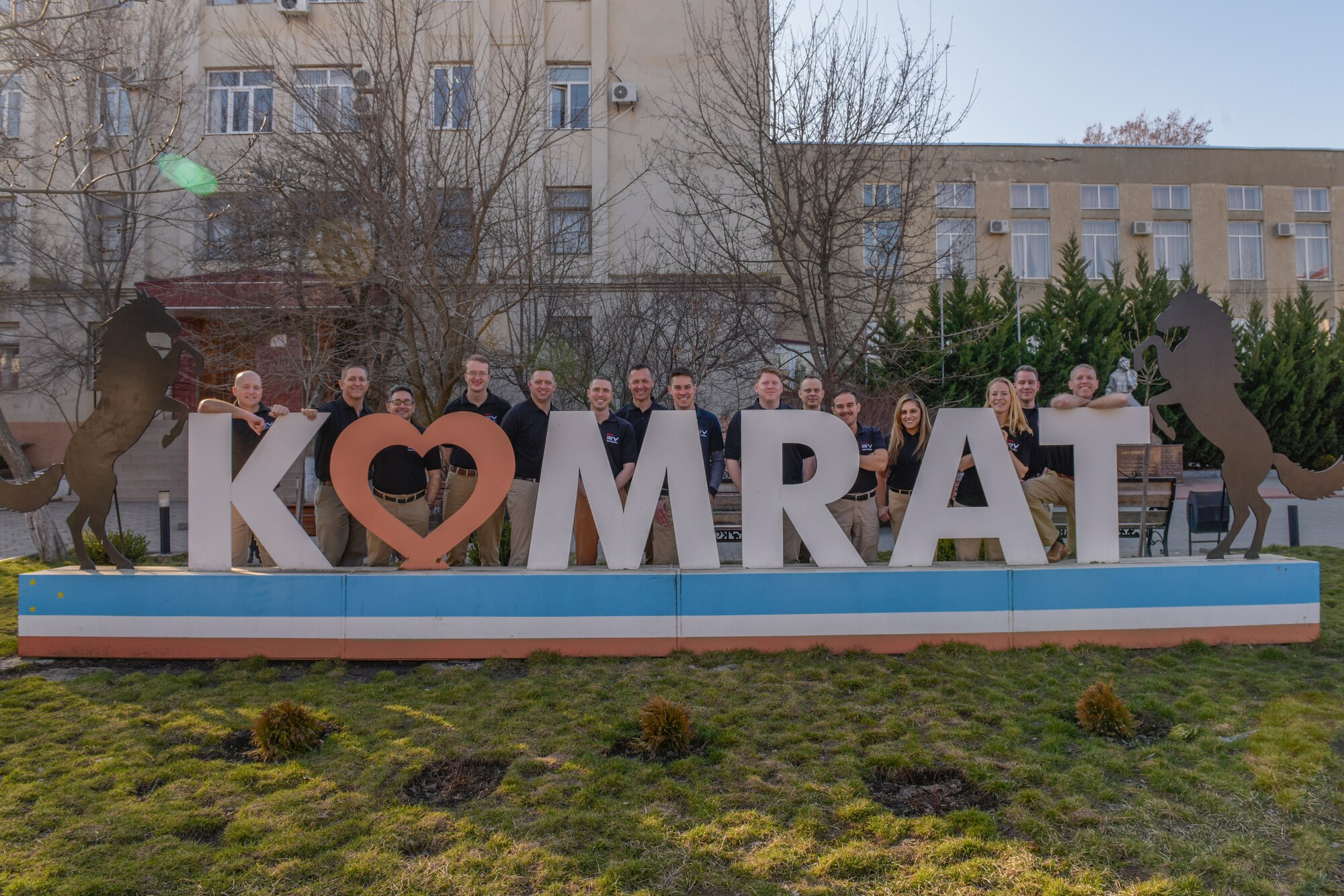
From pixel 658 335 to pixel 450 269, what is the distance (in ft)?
16.6

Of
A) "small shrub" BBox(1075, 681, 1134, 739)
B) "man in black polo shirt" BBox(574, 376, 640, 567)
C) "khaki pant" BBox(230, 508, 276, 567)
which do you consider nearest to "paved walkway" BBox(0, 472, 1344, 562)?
"man in black polo shirt" BBox(574, 376, 640, 567)

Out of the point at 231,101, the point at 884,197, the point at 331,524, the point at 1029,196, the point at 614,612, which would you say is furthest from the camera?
the point at 1029,196

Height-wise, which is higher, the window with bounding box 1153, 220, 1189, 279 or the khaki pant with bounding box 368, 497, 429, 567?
the window with bounding box 1153, 220, 1189, 279

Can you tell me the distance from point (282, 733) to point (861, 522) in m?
4.44

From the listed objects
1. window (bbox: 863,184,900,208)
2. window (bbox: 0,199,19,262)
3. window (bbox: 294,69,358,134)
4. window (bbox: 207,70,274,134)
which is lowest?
window (bbox: 863,184,900,208)

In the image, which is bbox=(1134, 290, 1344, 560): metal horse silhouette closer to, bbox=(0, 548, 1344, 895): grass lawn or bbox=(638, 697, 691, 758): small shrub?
bbox=(0, 548, 1344, 895): grass lawn

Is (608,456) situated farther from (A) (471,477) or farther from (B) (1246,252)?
(B) (1246,252)

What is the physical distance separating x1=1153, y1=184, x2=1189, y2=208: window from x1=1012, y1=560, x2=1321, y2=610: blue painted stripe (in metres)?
30.6

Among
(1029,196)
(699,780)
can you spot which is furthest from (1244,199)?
(699,780)

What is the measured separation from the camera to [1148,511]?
9.41 m

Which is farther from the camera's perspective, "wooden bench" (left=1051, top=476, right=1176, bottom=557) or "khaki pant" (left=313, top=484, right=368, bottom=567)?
"wooden bench" (left=1051, top=476, right=1176, bottom=557)

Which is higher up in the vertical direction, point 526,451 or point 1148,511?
point 526,451

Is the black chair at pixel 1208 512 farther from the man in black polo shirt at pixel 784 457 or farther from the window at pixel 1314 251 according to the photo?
the window at pixel 1314 251

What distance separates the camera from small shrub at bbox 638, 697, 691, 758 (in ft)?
14.0
